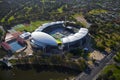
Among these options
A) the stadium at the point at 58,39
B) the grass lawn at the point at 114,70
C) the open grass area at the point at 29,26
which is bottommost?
the grass lawn at the point at 114,70

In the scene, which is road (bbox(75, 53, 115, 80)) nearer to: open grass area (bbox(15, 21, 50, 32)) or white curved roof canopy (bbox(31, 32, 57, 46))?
white curved roof canopy (bbox(31, 32, 57, 46))

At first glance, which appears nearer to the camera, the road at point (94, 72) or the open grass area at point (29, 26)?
the road at point (94, 72)

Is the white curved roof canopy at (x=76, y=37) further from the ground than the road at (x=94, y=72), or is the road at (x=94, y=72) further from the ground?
the white curved roof canopy at (x=76, y=37)

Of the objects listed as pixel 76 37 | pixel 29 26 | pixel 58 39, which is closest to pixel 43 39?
pixel 58 39

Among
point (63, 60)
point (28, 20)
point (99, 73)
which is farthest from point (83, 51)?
point (28, 20)

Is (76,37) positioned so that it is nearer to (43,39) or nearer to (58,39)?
(58,39)

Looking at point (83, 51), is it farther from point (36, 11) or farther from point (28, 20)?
point (36, 11)

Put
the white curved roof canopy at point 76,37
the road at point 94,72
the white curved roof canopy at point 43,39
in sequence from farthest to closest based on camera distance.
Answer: the white curved roof canopy at point 76,37
the white curved roof canopy at point 43,39
the road at point 94,72

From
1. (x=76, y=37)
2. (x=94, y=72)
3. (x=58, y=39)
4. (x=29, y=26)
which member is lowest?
(x=94, y=72)

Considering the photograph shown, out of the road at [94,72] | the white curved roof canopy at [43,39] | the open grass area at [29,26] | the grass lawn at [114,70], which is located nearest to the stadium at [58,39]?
the white curved roof canopy at [43,39]

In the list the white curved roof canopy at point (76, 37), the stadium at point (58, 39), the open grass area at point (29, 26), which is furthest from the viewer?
the open grass area at point (29, 26)

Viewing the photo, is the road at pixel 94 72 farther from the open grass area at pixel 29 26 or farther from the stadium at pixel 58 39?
the open grass area at pixel 29 26
